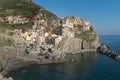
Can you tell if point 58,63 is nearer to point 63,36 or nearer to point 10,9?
point 63,36

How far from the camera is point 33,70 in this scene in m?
83.5

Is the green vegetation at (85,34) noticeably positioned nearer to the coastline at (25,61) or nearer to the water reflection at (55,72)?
the coastline at (25,61)

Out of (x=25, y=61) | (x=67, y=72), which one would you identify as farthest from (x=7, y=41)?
(x=67, y=72)

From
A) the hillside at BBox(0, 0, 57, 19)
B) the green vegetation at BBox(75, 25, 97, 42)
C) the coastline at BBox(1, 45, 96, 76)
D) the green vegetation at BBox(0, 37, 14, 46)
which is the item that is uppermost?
the hillside at BBox(0, 0, 57, 19)

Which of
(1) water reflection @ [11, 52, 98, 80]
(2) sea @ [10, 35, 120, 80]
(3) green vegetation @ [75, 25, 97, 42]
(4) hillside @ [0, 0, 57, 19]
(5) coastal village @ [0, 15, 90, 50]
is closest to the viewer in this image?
(2) sea @ [10, 35, 120, 80]

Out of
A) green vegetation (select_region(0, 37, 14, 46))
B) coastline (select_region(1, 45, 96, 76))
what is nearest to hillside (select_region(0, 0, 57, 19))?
green vegetation (select_region(0, 37, 14, 46))

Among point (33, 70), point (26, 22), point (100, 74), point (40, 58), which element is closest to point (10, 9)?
point (26, 22)

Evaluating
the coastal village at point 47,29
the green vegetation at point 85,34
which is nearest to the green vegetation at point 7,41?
the coastal village at point 47,29

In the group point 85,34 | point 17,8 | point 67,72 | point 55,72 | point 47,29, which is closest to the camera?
point 55,72

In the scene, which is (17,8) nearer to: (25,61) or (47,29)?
(47,29)

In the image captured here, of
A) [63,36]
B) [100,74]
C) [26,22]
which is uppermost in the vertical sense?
[26,22]

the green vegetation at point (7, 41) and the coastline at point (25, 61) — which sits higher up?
the green vegetation at point (7, 41)

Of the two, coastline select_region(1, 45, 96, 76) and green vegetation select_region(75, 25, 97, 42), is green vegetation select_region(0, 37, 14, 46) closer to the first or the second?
coastline select_region(1, 45, 96, 76)

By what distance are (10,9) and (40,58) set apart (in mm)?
82679
